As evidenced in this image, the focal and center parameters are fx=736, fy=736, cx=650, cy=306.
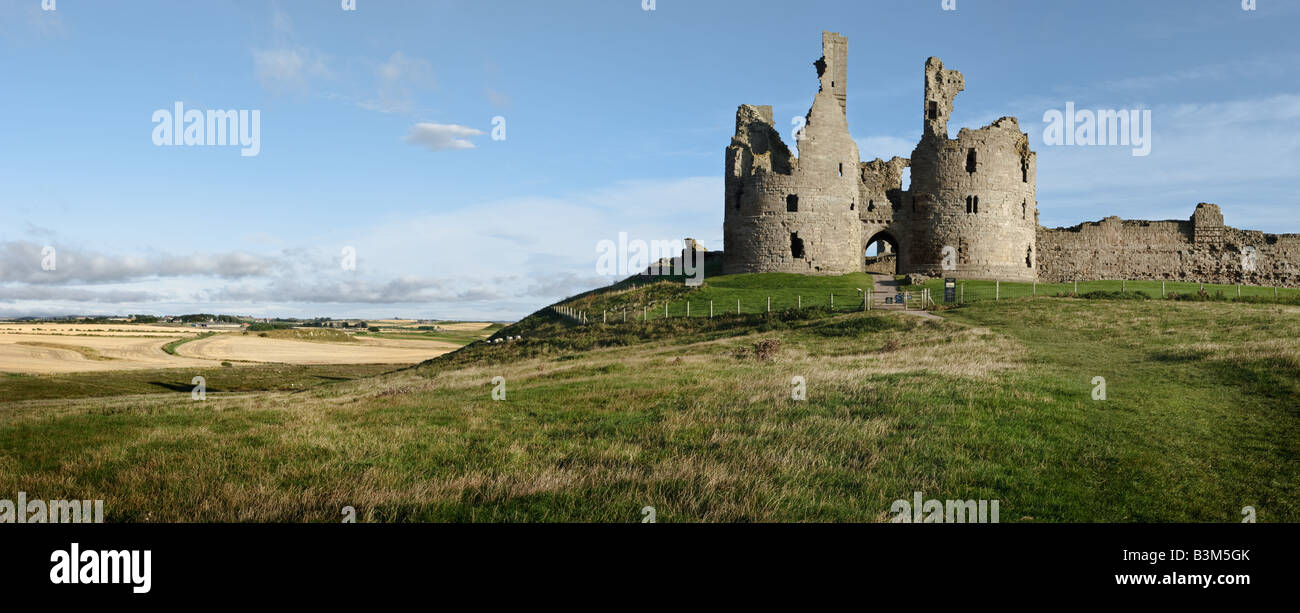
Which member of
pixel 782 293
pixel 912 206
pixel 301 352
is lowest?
pixel 301 352

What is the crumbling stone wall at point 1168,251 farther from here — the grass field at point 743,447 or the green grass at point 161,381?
the green grass at point 161,381

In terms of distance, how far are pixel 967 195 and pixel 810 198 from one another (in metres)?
11.0

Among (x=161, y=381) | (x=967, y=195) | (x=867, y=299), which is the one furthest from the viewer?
(x=967, y=195)

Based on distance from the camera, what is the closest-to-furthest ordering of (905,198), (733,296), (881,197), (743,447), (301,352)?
(743,447)
(733,296)
(905,198)
(881,197)
(301,352)

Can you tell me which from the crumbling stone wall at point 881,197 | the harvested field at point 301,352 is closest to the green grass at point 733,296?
the crumbling stone wall at point 881,197

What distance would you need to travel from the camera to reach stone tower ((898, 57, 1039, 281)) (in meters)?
51.8

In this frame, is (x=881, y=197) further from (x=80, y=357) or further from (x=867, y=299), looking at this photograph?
(x=80, y=357)

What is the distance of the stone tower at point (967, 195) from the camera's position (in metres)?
51.8

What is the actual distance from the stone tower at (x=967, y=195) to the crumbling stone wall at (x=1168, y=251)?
6.78m

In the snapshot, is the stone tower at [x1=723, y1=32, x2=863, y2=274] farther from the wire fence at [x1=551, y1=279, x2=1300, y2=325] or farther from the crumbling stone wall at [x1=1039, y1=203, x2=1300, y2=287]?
the crumbling stone wall at [x1=1039, y1=203, x2=1300, y2=287]

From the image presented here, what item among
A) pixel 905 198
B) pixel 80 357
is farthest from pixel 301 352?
pixel 905 198

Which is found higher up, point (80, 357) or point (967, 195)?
point (967, 195)

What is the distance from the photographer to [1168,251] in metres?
58.8
